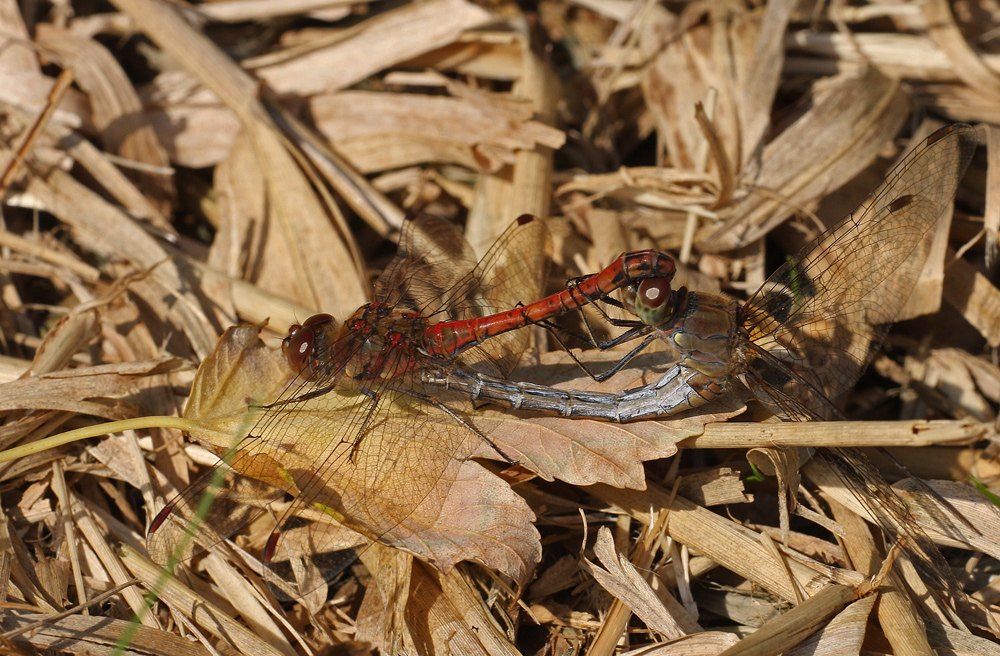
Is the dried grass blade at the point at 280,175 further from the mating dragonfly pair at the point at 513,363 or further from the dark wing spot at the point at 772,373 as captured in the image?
the dark wing spot at the point at 772,373

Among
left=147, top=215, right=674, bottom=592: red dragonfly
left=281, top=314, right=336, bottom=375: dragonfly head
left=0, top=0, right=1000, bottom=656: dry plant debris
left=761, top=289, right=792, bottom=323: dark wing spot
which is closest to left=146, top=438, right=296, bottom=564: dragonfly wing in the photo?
left=147, top=215, right=674, bottom=592: red dragonfly

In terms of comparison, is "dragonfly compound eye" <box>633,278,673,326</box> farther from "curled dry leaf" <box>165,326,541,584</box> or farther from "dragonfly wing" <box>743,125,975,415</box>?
"curled dry leaf" <box>165,326,541,584</box>

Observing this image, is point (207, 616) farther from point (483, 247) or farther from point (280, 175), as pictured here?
point (280, 175)

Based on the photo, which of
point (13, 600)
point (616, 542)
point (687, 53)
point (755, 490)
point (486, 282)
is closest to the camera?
point (13, 600)

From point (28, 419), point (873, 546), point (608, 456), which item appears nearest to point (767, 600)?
point (873, 546)

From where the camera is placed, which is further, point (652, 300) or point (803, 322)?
point (803, 322)

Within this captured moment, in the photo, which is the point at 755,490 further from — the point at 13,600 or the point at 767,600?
the point at 13,600

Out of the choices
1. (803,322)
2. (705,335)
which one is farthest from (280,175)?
(803,322)

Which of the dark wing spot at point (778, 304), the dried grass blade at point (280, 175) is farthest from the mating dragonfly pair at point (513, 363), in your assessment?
the dried grass blade at point (280, 175)
